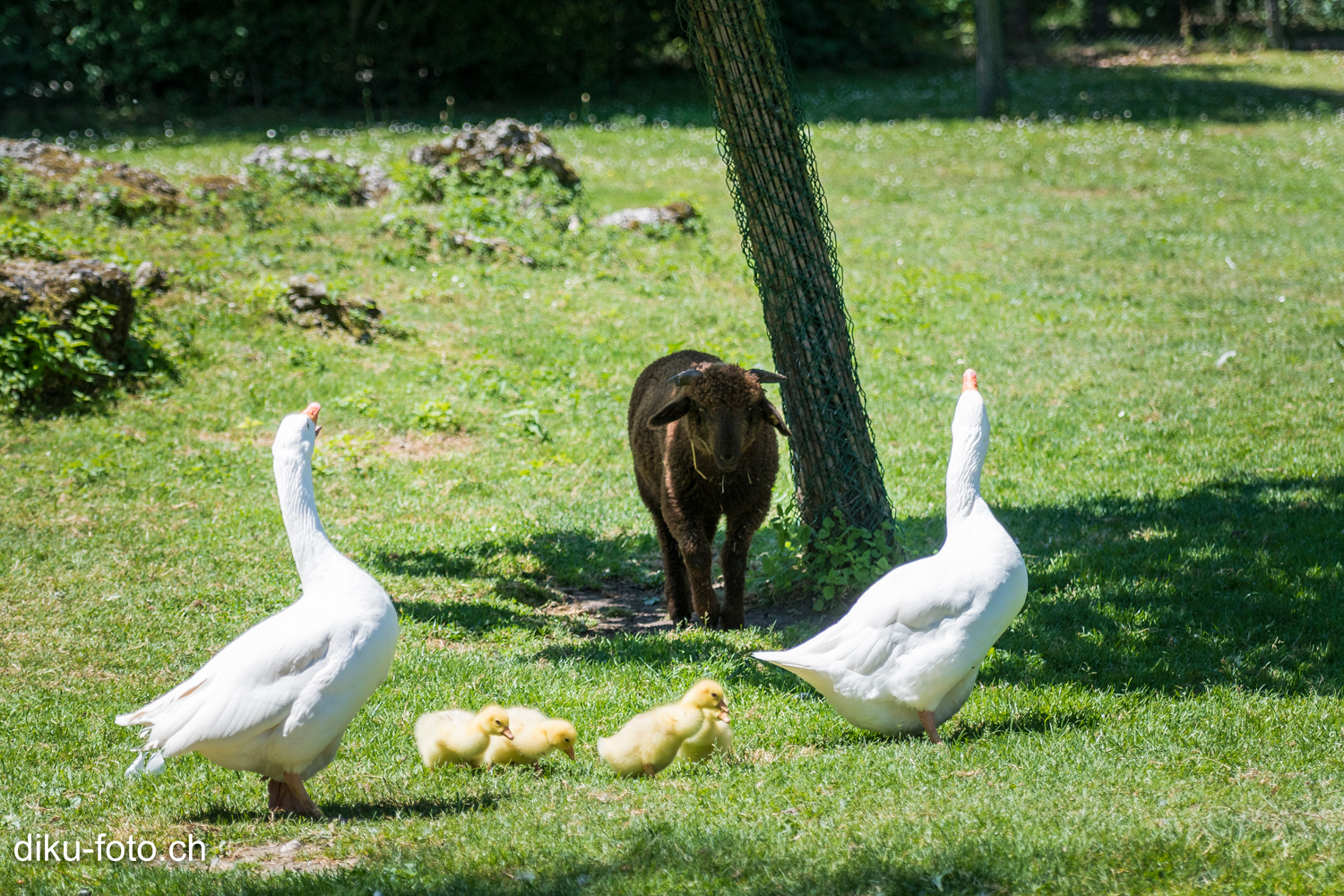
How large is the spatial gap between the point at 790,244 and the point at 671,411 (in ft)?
4.35

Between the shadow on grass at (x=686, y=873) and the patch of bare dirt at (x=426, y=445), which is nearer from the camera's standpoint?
the shadow on grass at (x=686, y=873)

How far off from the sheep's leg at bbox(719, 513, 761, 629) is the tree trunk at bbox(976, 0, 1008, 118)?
22.4 metres

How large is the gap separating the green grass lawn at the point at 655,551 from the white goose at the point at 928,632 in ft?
0.72

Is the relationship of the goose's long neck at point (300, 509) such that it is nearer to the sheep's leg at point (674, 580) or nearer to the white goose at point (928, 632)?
the white goose at point (928, 632)

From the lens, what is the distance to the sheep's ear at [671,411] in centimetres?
709

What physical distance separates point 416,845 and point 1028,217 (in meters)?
17.8

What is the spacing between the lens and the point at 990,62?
89.7ft

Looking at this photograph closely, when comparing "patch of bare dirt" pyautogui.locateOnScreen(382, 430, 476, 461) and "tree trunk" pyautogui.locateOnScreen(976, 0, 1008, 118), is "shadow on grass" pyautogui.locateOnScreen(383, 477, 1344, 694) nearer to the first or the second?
"patch of bare dirt" pyautogui.locateOnScreen(382, 430, 476, 461)

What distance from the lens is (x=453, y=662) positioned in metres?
6.66

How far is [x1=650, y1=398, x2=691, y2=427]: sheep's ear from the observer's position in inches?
279

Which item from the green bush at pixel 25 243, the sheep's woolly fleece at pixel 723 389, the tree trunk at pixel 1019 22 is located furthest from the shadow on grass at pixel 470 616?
the tree trunk at pixel 1019 22

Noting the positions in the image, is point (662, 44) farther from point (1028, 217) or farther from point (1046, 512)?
point (1046, 512)

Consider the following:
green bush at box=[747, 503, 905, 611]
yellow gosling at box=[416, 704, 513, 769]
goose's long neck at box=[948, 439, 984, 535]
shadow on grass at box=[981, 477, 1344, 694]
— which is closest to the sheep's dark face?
green bush at box=[747, 503, 905, 611]

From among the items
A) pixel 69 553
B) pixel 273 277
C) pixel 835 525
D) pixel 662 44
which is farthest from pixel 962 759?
pixel 662 44
